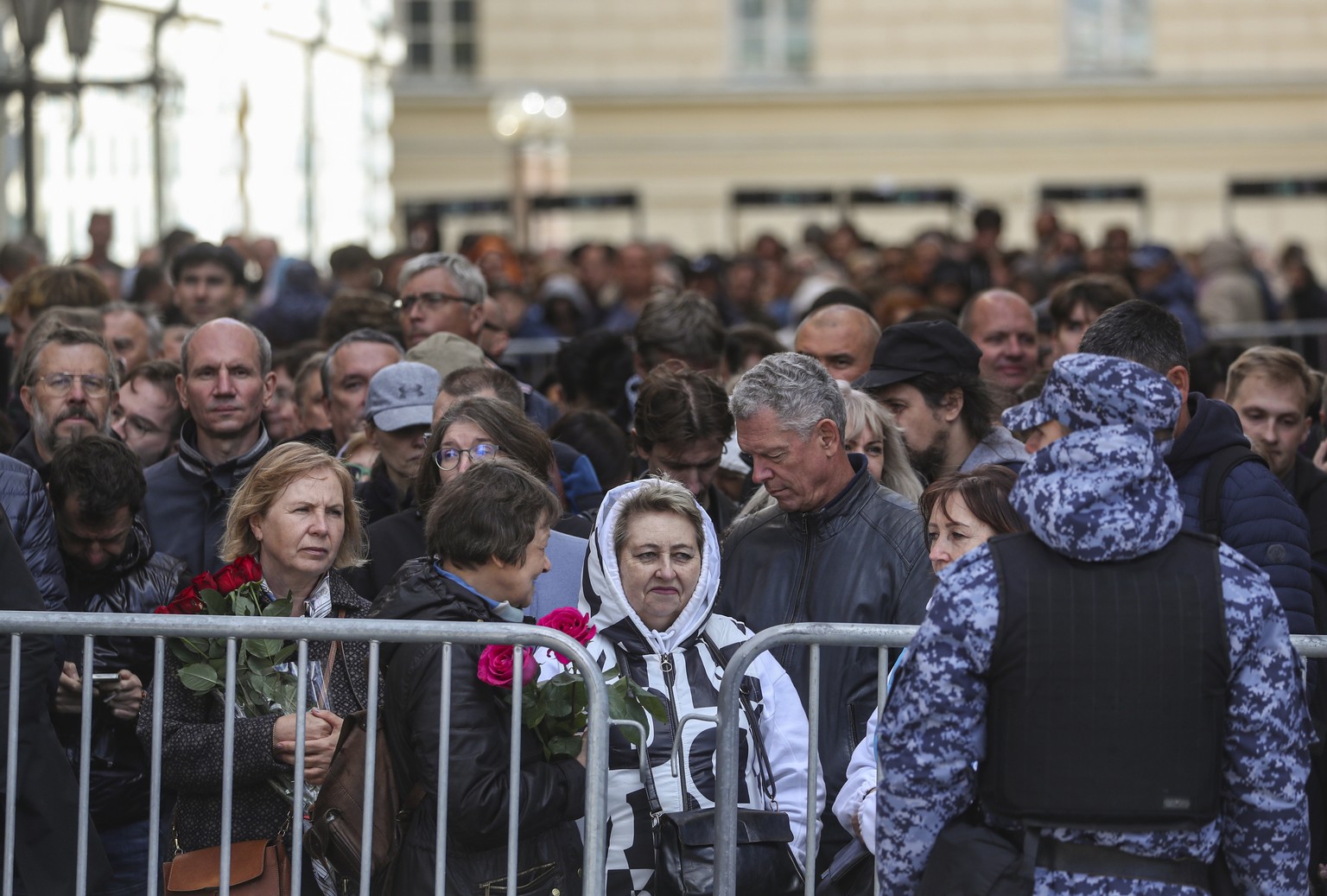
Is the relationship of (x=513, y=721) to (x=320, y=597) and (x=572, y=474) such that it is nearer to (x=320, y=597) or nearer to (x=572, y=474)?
(x=320, y=597)

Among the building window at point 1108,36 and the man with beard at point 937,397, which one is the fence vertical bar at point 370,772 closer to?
the man with beard at point 937,397

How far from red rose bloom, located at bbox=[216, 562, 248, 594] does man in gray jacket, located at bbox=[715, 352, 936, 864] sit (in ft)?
4.27

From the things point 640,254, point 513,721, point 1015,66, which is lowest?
point 513,721

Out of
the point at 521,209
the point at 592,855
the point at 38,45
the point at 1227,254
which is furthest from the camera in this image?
the point at 521,209

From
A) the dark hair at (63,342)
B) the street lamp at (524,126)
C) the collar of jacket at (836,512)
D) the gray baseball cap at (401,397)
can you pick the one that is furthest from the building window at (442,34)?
the collar of jacket at (836,512)

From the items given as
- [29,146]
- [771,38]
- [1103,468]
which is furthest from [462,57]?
[1103,468]

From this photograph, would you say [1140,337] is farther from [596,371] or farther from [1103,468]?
[596,371]

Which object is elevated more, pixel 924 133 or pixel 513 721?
pixel 924 133

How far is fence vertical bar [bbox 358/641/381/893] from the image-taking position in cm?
443

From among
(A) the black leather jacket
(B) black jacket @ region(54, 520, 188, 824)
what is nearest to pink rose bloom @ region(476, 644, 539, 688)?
(A) the black leather jacket

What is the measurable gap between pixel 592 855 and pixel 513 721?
356 millimetres

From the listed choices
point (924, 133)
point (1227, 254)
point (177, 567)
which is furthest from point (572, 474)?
point (924, 133)

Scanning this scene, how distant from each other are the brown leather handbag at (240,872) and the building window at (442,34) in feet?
78.7

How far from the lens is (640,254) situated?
13.8m
